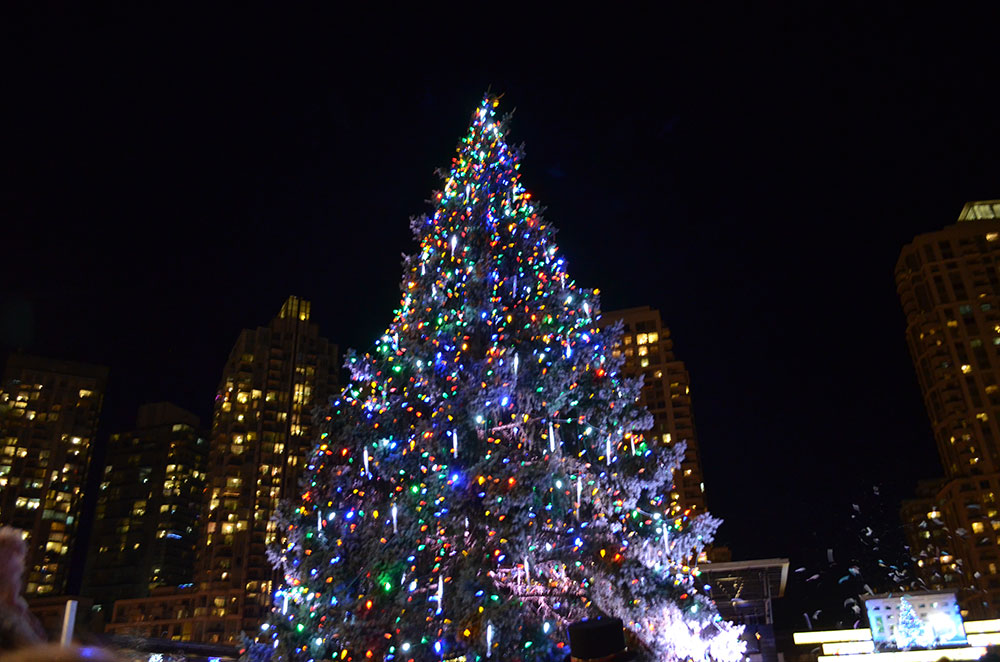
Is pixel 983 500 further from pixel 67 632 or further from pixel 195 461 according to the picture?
pixel 195 461

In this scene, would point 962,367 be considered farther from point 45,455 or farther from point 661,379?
point 45,455

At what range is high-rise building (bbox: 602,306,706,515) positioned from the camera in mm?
90875

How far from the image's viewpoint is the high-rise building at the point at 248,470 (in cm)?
7575

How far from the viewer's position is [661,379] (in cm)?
9406

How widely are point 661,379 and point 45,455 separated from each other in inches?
3622

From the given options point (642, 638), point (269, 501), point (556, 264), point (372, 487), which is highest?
point (269, 501)

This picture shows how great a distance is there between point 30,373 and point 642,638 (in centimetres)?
12565

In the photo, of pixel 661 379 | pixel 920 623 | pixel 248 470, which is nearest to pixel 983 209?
pixel 661 379

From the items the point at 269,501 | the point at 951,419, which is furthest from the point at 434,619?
the point at 951,419

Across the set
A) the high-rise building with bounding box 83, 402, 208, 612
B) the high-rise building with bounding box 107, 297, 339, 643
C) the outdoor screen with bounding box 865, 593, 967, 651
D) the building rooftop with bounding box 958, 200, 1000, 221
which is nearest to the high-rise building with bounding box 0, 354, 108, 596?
the high-rise building with bounding box 83, 402, 208, 612

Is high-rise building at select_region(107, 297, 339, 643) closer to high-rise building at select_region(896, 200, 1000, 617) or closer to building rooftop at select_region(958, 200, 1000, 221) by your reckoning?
high-rise building at select_region(896, 200, 1000, 617)

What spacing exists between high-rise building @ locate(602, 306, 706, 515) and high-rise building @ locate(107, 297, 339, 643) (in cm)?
4236

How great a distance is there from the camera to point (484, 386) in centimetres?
1088

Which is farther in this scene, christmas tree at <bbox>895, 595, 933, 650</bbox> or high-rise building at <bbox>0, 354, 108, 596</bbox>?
high-rise building at <bbox>0, 354, 108, 596</bbox>
